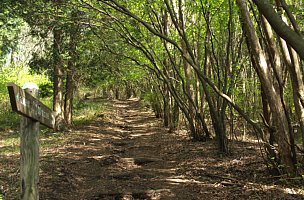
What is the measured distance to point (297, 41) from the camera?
289cm

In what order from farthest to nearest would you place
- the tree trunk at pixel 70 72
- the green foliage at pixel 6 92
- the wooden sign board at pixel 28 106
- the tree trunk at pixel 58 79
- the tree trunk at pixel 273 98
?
1. the green foliage at pixel 6 92
2. the tree trunk at pixel 70 72
3. the tree trunk at pixel 58 79
4. the tree trunk at pixel 273 98
5. the wooden sign board at pixel 28 106

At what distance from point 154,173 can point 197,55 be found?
5.71 meters

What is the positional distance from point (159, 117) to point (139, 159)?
557 inches

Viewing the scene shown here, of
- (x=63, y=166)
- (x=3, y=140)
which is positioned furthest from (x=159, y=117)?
(x=63, y=166)

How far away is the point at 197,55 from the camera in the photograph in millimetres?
13023

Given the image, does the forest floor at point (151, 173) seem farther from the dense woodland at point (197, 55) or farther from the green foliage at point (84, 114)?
the green foliage at point (84, 114)

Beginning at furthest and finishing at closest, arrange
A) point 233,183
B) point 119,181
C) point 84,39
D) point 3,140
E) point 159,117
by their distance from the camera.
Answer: point 159,117 < point 84,39 < point 3,140 < point 119,181 < point 233,183

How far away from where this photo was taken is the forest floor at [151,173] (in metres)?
6.78

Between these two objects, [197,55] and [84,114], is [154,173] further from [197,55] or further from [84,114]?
[84,114]

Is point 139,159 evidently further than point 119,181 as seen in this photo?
Yes

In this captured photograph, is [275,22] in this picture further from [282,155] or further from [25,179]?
[282,155]

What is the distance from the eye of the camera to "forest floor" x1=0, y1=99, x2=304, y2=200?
6781 mm

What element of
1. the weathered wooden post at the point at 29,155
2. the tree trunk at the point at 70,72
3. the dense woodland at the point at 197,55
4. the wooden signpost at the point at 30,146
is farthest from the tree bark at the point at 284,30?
the tree trunk at the point at 70,72

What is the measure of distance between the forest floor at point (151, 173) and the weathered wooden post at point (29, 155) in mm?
2479
